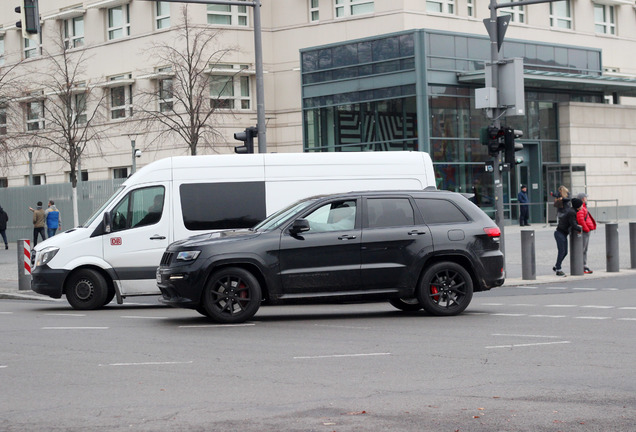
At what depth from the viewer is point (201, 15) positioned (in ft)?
157

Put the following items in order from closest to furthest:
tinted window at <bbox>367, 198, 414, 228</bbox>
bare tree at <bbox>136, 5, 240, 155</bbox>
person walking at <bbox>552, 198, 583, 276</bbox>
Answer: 1. tinted window at <bbox>367, 198, 414, 228</bbox>
2. person walking at <bbox>552, 198, 583, 276</bbox>
3. bare tree at <bbox>136, 5, 240, 155</bbox>

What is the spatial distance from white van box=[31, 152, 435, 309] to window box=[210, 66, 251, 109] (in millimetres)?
29470

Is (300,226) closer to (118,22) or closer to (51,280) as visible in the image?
(51,280)

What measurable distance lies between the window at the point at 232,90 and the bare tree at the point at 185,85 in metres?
0.09

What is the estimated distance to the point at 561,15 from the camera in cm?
5391

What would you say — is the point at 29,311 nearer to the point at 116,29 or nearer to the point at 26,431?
→ the point at 26,431

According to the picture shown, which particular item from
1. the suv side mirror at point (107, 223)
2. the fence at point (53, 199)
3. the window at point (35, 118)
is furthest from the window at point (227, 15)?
the suv side mirror at point (107, 223)

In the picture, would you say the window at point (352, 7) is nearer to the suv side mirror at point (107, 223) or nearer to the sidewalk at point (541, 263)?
the sidewalk at point (541, 263)

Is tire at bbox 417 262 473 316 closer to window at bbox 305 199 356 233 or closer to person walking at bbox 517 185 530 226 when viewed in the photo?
window at bbox 305 199 356 233

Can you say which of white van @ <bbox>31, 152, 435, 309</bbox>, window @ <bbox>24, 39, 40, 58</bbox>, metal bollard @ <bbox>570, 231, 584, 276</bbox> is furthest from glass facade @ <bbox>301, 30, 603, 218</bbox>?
white van @ <bbox>31, 152, 435, 309</bbox>

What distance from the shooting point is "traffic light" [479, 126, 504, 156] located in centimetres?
2117

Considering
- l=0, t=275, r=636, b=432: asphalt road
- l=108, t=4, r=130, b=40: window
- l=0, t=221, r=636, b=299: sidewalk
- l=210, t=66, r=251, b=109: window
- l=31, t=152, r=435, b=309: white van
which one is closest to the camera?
l=0, t=275, r=636, b=432: asphalt road

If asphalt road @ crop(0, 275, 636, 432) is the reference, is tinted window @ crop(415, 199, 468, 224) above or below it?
above

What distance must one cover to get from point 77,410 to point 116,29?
46115mm
